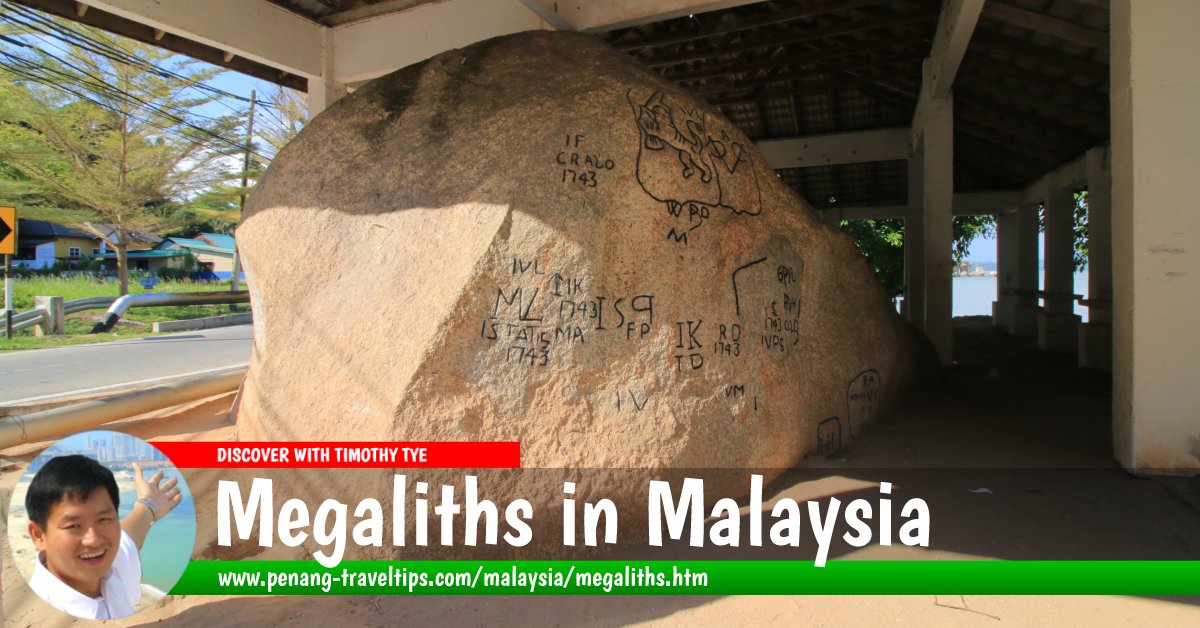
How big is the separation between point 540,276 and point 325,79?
476cm

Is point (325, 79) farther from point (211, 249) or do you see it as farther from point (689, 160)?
point (211, 249)

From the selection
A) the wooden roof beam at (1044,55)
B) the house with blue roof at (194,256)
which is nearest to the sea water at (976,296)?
the wooden roof beam at (1044,55)

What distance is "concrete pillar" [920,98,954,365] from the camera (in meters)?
8.42

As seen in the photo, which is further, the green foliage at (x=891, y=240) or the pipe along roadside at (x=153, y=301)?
the green foliage at (x=891, y=240)

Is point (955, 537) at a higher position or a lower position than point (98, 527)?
lower

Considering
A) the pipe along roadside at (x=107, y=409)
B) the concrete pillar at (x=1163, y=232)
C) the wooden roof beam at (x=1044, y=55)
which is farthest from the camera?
the wooden roof beam at (x=1044, y=55)

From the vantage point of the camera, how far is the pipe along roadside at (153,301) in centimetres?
1470

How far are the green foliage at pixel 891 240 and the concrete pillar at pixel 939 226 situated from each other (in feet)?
30.4

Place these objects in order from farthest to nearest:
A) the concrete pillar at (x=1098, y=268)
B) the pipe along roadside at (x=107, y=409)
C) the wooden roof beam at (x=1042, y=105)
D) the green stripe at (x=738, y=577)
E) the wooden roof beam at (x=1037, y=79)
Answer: the concrete pillar at (x=1098, y=268)
the wooden roof beam at (x=1042, y=105)
the wooden roof beam at (x=1037, y=79)
the pipe along roadside at (x=107, y=409)
the green stripe at (x=738, y=577)

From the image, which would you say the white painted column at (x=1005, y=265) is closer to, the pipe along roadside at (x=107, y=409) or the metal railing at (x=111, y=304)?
the pipe along roadside at (x=107, y=409)

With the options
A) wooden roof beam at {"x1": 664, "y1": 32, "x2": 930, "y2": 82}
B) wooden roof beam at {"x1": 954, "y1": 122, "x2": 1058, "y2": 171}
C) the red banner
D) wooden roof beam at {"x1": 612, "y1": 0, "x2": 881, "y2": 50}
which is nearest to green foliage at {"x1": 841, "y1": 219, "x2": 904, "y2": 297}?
wooden roof beam at {"x1": 954, "y1": 122, "x2": 1058, "y2": 171}

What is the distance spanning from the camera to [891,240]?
1872 centimetres

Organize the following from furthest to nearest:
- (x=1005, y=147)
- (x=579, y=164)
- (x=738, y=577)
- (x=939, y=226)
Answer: (x=1005, y=147)
(x=939, y=226)
(x=579, y=164)
(x=738, y=577)

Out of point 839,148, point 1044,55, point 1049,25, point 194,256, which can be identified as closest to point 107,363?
point 839,148
